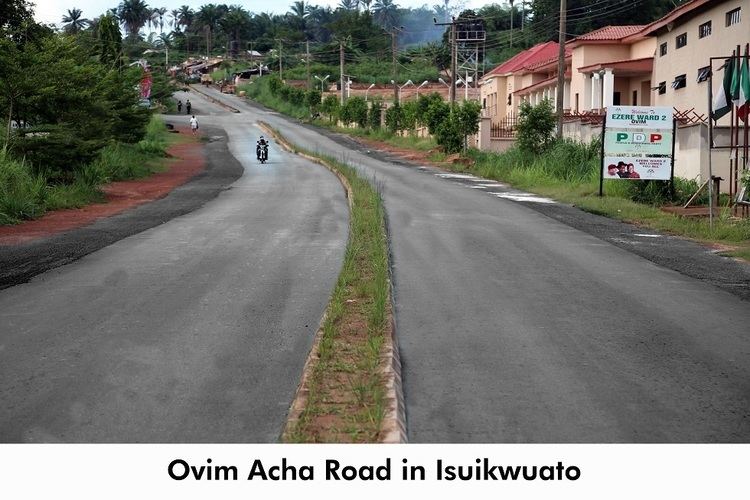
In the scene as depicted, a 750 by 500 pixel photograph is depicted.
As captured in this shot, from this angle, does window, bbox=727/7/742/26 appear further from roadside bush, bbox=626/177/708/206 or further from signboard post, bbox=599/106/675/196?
signboard post, bbox=599/106/675/196

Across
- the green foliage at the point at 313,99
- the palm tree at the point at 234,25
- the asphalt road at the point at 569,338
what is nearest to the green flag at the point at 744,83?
the asphalt road at the point at 569,338

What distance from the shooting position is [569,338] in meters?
9.15

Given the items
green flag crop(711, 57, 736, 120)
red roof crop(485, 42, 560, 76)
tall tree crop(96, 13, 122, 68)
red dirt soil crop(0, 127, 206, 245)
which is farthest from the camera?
red roof crop(485, 42, 560, 76)

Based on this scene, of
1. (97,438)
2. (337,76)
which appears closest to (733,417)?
(97,438)

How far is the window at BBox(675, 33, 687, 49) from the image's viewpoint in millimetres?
40031

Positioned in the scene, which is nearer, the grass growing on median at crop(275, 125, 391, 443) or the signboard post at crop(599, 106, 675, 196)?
the grass growing on median at crop(275, 125, 391, 443)

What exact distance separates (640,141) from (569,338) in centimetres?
1724

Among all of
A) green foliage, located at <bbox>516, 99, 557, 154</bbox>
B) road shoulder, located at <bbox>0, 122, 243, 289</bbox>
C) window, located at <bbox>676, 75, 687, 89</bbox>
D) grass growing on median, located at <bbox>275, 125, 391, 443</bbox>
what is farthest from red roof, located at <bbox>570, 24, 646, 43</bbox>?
grass growing on median, located at <bbox>275, 125, 391, 443</bbox>

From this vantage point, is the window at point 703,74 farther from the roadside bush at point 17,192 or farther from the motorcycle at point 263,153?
the roadside bush at point 17,192

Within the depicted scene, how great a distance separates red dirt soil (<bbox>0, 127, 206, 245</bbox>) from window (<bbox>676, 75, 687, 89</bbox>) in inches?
810

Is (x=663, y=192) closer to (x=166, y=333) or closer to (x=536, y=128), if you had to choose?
(x=536, y=128)

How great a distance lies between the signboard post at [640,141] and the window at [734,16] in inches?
419

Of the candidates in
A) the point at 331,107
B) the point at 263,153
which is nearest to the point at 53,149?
the point at 263,153

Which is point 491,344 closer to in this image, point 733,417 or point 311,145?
point 733,417
